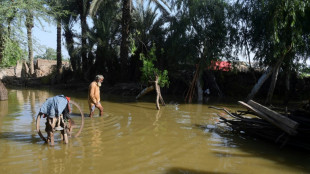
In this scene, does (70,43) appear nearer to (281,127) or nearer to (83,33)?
(83,33)

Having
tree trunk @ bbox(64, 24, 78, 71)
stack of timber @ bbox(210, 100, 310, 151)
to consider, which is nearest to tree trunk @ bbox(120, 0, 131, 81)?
tree trunk @ bbox(64, 24, 78, 71)

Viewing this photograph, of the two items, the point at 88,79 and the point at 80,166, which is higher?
the point at 88,79

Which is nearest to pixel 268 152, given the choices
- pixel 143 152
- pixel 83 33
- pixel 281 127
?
pixel 281 127

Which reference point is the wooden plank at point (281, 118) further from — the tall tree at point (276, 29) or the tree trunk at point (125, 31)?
the tree trunk at point (125, 31)

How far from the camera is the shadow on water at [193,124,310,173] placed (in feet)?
18.4

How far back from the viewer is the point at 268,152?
620 centimetres

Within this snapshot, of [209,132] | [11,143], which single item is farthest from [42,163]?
[209,132]

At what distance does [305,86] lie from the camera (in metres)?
18.3

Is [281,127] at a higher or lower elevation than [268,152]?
higher

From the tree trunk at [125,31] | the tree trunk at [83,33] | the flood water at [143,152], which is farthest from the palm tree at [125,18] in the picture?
the flood water at [143,152]

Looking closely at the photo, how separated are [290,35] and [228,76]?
7.01m

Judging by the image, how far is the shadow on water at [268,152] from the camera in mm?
5594

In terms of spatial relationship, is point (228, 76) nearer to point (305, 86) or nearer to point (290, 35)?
point (305, 86)

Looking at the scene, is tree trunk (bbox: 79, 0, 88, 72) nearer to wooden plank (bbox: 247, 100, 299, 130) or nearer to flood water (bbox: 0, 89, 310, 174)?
flood water (bbox: 0, 89, 310, 174)
